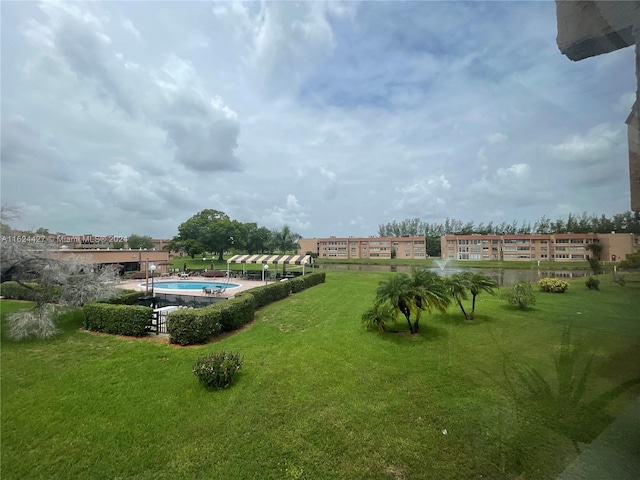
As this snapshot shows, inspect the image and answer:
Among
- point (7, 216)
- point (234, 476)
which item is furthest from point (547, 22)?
point (7, 216)

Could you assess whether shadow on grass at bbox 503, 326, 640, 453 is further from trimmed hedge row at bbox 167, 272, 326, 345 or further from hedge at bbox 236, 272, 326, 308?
hedge at bbox 236, 272, 326, 308

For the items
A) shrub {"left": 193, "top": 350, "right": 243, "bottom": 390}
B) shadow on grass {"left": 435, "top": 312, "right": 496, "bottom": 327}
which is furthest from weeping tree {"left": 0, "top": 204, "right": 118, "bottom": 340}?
shadow on grass {"left": 435, "top": 312, "right": 496, "bottom": 327}

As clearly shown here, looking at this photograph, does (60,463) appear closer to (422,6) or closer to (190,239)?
(422,6)

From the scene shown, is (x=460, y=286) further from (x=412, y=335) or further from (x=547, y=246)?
(x=547, y=246)

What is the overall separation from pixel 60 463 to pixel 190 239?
1398 inches

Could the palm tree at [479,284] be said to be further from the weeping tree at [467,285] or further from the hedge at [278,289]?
the hedge at [278,289]

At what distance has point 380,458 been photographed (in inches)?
89.7

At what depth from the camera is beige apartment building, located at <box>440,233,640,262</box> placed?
1.43 metres

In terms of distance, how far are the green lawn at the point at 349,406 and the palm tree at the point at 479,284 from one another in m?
0.20

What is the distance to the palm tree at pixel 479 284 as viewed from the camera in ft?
15.6

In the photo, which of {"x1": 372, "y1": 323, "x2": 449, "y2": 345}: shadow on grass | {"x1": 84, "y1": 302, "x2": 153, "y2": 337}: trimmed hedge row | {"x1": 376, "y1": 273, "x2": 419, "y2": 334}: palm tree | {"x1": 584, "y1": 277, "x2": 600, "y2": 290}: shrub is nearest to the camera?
{"x1": 584, "y1": 277, "x2": 600, "y2": 290}: shrub

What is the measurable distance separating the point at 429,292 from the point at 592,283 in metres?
3.05

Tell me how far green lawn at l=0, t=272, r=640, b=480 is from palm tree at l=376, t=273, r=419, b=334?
0.57 metres

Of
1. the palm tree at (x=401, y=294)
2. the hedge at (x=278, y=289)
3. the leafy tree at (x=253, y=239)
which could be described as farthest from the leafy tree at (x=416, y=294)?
the leafy tree at (x=253, y=239)
